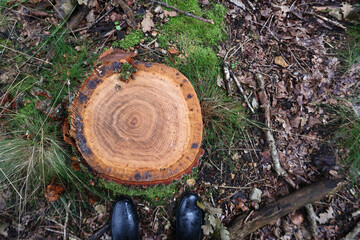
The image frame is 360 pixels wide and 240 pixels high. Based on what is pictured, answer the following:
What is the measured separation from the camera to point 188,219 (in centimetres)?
271

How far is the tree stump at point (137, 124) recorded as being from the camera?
1.90 m

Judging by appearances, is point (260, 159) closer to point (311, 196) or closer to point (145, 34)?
point (311, 196)

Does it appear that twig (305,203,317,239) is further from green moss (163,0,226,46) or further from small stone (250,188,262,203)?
green moss (163,0,226,46)

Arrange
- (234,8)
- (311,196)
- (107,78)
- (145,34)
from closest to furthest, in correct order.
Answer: (107,78) < (311,196) < (145,34) < (234,8)

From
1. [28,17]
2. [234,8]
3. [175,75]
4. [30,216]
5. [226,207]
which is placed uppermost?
[234,8]

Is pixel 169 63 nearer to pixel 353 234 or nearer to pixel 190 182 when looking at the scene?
pixel 190 182

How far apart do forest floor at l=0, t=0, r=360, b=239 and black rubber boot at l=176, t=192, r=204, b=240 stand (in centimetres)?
12

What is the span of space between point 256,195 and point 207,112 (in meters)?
1.30

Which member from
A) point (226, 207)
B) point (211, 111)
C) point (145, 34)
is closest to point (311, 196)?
point (226, 207)

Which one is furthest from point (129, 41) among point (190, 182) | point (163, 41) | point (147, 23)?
point (190, 182)

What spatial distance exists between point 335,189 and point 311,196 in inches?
13.1

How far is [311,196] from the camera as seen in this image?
2.72 meters

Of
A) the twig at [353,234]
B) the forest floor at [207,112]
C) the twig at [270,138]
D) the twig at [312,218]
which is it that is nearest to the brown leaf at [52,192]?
the forest floor at [207,112]

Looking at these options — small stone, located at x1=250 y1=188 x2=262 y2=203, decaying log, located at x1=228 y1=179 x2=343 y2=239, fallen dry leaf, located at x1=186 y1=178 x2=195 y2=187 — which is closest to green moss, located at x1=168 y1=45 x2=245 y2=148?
fallen dry leaf, located at x1=186 y1=178 x2=195 y2=187
